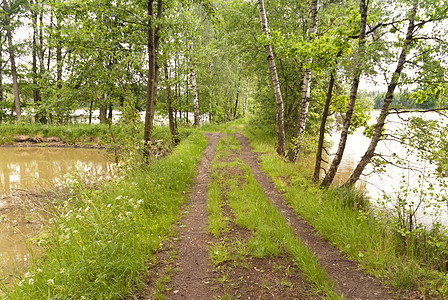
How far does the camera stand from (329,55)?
586cm

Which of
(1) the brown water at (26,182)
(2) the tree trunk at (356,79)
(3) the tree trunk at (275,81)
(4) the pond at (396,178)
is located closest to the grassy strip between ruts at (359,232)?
(4) the pond at (396,178)

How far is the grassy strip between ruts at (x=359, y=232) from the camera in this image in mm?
2951

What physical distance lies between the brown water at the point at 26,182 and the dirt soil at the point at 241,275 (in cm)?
219

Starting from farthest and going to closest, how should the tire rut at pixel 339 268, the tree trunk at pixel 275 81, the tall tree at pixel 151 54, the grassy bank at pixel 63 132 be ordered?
the grassy bank at pixel 63 132 → the tree trunk at pixel 275 81 → the tall tree at pixel 151 54 → the tire rut at pixel 339 268

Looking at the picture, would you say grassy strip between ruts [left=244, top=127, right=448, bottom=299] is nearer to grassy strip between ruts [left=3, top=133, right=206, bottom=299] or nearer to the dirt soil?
the dirt soil

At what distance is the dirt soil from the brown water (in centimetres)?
219

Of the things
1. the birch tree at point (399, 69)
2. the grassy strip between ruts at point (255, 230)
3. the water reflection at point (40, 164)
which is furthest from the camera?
the water reflection at point (40, 164)

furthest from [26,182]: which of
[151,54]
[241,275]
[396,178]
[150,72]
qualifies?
[396,178]

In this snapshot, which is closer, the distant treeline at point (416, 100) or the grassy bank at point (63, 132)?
the distant treeline at point (416, 100)

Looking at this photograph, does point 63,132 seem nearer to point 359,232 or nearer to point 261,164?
point 261,164

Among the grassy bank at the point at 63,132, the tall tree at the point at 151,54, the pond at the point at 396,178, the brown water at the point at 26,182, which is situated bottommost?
the brown water at the point at 26,182

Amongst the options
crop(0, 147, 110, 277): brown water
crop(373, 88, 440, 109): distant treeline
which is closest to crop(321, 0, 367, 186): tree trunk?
crop(373, 88, 440, 109): distant treeline

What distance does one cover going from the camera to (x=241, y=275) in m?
3.36

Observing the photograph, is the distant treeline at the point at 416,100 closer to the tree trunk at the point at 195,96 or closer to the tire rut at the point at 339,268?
the tire rut at the point at 339,268
